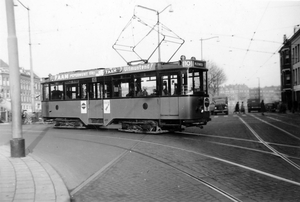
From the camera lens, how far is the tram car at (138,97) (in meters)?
14.5

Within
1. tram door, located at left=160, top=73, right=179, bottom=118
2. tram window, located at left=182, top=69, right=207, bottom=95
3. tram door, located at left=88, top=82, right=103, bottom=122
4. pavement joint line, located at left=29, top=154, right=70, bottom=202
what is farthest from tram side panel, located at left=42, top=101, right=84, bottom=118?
pavement joint line, located at left=29, top=154, right=70, bottom=202

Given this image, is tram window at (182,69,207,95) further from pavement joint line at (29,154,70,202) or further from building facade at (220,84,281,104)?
building facade at (220,84,281,104)

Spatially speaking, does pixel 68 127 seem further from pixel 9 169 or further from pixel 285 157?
pixel 285 157

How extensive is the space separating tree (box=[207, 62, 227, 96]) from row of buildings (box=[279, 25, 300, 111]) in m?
15.7

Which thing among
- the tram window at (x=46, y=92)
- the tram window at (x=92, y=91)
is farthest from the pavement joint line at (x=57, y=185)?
the tram window at (x=46, y=92)

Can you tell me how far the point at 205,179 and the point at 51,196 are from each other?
2.93m

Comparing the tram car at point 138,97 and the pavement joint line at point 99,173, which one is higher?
the tram car at point 138,97

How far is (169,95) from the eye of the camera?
1479 cm

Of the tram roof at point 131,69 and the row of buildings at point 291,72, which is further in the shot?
the row of buildings at point 291,72

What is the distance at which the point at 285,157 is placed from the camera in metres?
8.66

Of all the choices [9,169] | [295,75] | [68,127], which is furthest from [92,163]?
[295,75]

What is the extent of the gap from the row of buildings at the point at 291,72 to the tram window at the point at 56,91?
95.1 ft

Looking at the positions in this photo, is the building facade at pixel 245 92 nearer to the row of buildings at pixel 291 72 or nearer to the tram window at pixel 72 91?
the row of buildings at pixel 291 72

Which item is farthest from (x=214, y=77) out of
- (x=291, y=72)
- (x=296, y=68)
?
(x=296, y=68)
